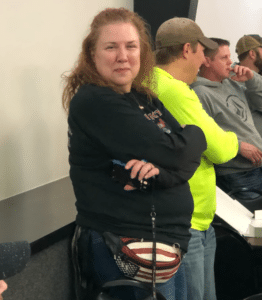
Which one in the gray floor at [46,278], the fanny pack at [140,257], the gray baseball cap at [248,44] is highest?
the gray baseball cap at [248,44]

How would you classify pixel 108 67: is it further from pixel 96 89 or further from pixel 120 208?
pixel 120 208

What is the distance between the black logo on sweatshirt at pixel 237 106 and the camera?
202 centimetres

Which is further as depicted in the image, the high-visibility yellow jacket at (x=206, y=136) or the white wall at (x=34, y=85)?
the white wall at (x=34, y=85)

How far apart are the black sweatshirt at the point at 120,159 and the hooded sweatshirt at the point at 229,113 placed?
3.23ft

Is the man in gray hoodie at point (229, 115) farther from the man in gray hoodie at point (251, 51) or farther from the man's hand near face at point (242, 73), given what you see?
the man in gray hoodie at point (251, 51)

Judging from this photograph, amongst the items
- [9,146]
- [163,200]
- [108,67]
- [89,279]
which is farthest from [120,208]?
[9,146]

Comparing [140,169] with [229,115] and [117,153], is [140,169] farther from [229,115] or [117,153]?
[229,115]

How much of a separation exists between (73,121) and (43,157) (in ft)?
2.97

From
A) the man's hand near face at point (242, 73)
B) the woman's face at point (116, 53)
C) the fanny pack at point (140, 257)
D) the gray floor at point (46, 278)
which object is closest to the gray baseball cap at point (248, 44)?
the man's hand near face at point (242, 73)

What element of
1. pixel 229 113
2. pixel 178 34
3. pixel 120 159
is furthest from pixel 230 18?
pixel 120 159

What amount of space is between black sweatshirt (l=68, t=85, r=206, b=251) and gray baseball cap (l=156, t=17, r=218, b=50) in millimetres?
564

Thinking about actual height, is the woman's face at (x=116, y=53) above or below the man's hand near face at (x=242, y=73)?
above

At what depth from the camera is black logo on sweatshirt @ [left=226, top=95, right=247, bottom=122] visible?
202cm

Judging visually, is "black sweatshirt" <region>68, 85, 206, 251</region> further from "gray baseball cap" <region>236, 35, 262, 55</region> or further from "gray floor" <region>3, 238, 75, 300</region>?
"gray baseball cap" <region>236, 35, 262, 55</region>
